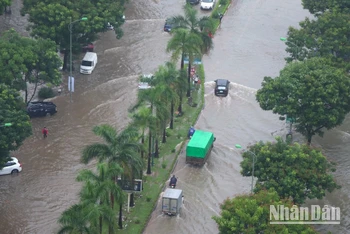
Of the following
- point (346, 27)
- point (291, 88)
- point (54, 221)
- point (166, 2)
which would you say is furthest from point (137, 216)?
point (166, 2)

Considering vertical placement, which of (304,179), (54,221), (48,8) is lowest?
(54,221)

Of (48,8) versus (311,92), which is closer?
(311,92)

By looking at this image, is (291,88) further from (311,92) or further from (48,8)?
(48,8)

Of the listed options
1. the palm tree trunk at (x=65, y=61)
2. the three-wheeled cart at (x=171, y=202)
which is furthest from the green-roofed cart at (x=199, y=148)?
the palm tree trunk at (x=65, y=61)

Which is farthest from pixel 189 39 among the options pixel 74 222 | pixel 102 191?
pixel 74 222

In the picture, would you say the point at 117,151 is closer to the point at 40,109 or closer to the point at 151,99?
the point at 151,99

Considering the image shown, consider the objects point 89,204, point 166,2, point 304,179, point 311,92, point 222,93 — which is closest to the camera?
point 89,204

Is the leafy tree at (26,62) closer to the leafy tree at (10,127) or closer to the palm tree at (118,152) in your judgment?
the leafy tree at (10,127)
